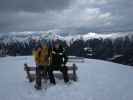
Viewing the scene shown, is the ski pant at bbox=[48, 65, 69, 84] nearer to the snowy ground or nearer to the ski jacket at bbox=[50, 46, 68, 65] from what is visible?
the ski jacket at bbox=[50, 46, 68, 65]

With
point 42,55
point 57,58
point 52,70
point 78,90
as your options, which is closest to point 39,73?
point 52,70

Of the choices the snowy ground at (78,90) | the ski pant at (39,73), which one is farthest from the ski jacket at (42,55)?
the snowy ground at (78,90)

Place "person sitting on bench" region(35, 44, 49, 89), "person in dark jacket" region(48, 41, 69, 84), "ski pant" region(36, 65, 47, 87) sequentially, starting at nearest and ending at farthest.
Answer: "ski pant" region(36, 65, 47, 87) < "person sitting on bench" region(35, 44, 49, 89) < "person in dark jacket" region(48, 41, 69, 84)

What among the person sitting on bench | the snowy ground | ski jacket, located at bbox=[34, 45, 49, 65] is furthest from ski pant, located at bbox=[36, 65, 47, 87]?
the snowy ground

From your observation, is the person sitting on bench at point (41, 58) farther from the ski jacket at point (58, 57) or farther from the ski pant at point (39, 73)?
the ski jacket at point (58, 57)

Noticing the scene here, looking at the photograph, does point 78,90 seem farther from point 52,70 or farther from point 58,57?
point 58,57

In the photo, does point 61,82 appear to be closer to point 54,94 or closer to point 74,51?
point 54,94

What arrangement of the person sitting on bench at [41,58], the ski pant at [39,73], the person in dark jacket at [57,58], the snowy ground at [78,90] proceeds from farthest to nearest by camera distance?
the person in dark jacket at [57,58] → the person sitting on bench at [41,58] → the ski pant at [39,73] → the snowy ground at [78,90]

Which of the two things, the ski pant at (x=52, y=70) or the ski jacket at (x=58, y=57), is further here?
the ski jacket at (x=58, y=57)

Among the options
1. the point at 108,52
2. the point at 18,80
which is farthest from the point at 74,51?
the point at 18,80

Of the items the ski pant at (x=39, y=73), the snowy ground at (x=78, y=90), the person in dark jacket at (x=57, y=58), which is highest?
the person in dark jacket at (x=57, y=58)

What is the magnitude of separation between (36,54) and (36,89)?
1.48 m

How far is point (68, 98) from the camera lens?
9.19 meters

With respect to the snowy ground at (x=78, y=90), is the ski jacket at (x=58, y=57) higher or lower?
A: higher
